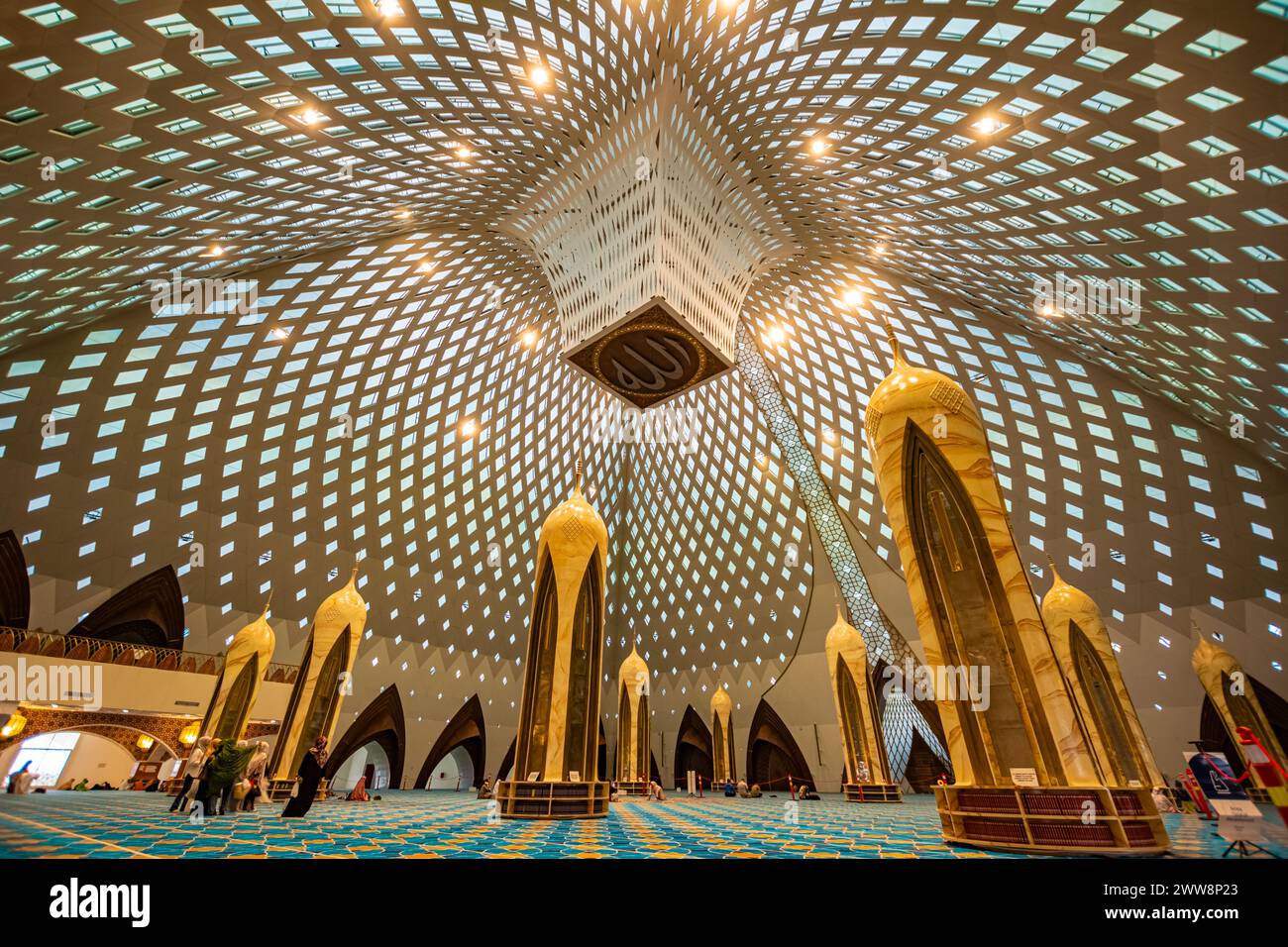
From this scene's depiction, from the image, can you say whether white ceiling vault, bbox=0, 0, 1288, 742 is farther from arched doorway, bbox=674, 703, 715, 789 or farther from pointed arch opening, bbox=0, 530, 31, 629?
arched doorway, bbox=674, 703, 715, 789

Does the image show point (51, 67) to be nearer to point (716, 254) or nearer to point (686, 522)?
point (716, 254)

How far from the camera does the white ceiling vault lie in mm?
13422

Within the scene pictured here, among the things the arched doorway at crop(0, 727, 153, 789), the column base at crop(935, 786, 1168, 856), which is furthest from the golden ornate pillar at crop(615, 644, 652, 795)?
the column base at crop(935, 786, 1168, 856)

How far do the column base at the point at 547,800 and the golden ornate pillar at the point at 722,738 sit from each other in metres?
26.4

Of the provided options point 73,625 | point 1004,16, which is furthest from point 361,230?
point 1004,16

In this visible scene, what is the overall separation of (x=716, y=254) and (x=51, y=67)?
21.8 m

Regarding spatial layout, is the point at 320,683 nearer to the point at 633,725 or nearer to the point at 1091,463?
the point at 633,725

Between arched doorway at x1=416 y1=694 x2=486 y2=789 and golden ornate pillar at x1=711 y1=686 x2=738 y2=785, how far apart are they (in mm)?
15914

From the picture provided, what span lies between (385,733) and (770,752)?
24.8m

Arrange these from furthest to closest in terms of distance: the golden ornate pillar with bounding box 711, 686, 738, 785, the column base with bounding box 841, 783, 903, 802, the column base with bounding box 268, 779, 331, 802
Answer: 1. the golden ornate pillar with bounding box 711, 686, 738, 785
2. the column base with bounding box 841, 783, 903, 802
3. the column base with bounding box 268, 779, 331, 802

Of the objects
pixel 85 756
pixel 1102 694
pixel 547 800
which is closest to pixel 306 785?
pixel 547 800

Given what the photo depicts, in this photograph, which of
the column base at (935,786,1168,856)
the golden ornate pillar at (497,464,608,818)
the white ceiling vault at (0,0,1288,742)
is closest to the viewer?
the column base at (935,786,1168,856)

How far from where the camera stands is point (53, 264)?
16.4 metres

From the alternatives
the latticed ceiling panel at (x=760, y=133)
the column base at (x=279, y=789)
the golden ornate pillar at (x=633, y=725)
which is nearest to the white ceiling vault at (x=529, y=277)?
the latticed ceiling panel at (x=760, y=133)
